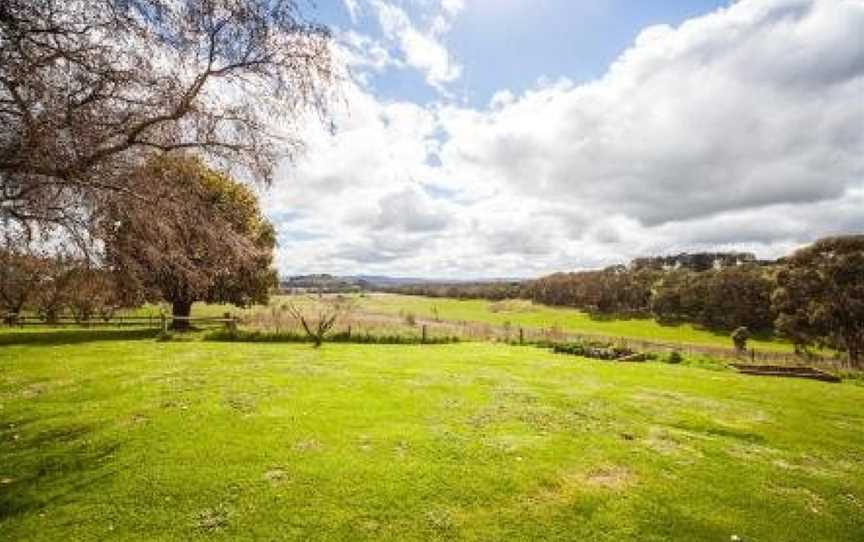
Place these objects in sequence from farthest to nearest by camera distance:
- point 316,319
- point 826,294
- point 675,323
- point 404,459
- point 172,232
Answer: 1. point 675,323
2. point 826,294
3. point 316,319
4. point 404,459
5. point 172,232

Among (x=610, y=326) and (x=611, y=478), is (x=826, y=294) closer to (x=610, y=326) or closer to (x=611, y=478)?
(x=610, y=326)

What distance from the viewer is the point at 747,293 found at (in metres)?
95.3

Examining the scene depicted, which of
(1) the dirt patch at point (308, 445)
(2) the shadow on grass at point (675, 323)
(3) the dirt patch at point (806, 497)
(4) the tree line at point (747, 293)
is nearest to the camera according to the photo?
(3) the dirt patch at point (806, 497)

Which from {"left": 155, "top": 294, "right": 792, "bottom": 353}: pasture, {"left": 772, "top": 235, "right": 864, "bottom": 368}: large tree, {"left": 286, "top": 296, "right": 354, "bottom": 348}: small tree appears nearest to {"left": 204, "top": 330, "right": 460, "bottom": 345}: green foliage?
{"left": 286, "top": 296, "right": 354, "bottom": 348}: small tree

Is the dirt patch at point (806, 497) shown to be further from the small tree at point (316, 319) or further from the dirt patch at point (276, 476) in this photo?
the small tree at point (316, 319)

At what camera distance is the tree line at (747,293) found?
179 feet

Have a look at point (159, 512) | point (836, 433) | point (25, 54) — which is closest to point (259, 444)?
point (159, 512)

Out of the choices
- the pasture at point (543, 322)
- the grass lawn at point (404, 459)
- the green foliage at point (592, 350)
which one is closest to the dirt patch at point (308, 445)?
the grass lawn at point (404, 459)

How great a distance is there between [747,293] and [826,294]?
42329mm

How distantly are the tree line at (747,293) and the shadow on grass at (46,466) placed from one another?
51.3m

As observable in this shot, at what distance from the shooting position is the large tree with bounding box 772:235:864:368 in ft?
176

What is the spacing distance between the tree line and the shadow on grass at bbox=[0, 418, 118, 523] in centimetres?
5135

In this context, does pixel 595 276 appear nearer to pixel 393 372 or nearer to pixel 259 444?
pixel 393 372

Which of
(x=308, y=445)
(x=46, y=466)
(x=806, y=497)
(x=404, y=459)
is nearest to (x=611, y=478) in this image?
(x=806, y=497)
